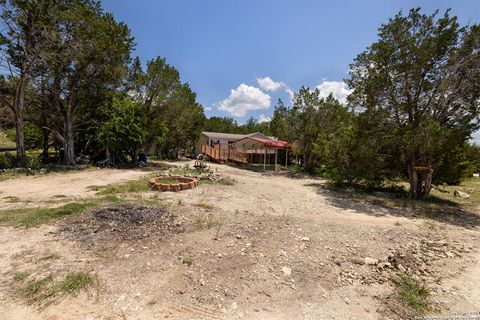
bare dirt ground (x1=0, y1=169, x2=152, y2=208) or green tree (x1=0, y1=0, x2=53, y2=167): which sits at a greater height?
green tree (x1=0, y1=0, x2=53, y2=167)

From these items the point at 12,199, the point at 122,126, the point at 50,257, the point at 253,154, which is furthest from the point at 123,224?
the point at 253,154

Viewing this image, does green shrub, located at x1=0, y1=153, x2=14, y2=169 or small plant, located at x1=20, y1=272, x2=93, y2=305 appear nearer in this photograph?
small plant, located at x1=20, y1=272, x2=93, y2=305

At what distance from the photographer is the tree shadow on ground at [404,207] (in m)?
7.85

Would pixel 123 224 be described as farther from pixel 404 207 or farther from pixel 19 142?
pixel 19 142

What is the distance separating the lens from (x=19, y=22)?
11.8m

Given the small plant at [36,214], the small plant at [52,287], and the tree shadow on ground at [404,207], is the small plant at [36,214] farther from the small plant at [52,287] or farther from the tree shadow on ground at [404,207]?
the tree shadow on ground at [404,207]

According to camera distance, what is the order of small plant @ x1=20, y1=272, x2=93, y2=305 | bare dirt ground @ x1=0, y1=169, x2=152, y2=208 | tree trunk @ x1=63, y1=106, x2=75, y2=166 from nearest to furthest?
1. small plant @ x1=20, y1=272, x2=93, y2=305
2. bare dirt ground @ x1=0, y1=169, x2=152, y2=208
3. tree trunk @ x1=63, y1=106, x2=75, y2=166

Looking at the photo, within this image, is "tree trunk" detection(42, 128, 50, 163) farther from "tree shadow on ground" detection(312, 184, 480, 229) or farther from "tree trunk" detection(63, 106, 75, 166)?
"tree shadow on ground" detection(312, 184, 480, 229)

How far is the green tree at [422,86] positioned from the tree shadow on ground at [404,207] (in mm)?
1197

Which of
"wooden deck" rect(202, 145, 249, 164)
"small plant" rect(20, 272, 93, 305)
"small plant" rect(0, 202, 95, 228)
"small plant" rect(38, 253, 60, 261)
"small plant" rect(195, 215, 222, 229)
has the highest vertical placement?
"wooden deck" rect(202, 145, 249, 164)

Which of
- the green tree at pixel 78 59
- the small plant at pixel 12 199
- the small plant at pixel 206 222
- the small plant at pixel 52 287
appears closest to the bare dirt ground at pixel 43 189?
the small plant at pixel 12 199

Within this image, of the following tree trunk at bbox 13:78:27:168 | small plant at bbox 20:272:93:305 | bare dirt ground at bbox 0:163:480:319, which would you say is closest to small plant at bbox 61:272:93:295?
small plant at bbox 20:272:93:305

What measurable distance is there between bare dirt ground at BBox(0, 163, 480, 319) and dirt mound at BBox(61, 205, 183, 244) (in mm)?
24

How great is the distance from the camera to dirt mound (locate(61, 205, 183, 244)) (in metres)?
4.73
